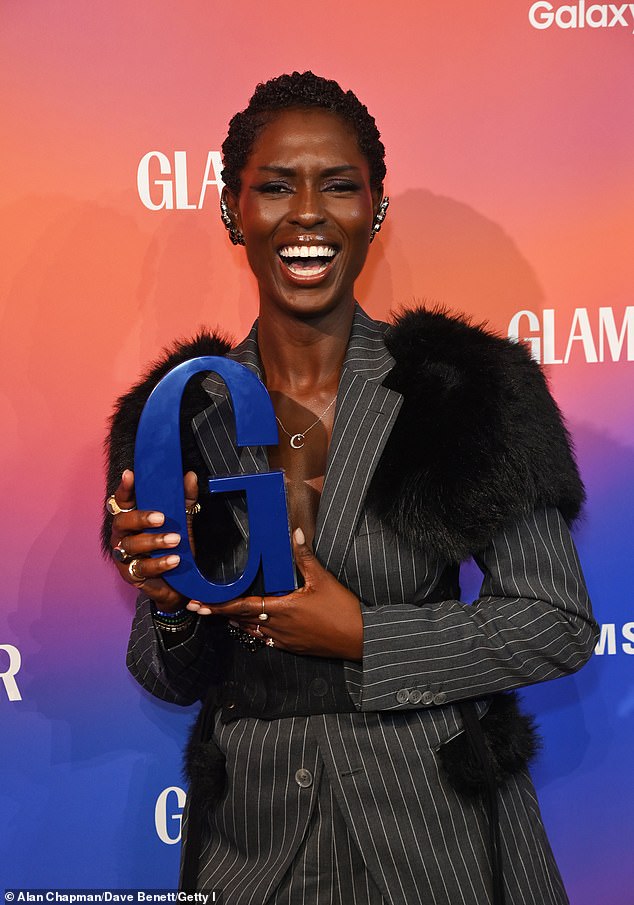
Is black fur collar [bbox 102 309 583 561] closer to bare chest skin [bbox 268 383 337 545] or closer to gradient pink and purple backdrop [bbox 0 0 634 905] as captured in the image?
bare chest skin [bbox 268 383 337 545]

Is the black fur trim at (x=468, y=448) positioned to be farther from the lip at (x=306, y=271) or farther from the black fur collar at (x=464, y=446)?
the lip at (x=306, y=271)

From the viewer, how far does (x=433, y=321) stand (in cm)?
166

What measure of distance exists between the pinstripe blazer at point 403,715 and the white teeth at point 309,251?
0.79ft

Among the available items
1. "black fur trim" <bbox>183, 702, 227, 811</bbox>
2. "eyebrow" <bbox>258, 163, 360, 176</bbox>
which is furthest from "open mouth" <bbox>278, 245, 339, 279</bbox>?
"black fur trim" <bbox>183, 702, 227, 811</bbox>

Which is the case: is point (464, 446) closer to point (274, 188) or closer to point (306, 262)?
point (306, 262)

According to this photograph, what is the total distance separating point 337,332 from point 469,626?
0.56 metres

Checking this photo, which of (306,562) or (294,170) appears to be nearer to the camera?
(306,562)

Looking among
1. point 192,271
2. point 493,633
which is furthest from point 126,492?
point 192,271

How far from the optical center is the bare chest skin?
158cm

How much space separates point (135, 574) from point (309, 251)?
1.90ft

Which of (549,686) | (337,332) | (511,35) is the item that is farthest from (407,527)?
(511,35)

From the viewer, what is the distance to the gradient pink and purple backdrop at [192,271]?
211 centimetres

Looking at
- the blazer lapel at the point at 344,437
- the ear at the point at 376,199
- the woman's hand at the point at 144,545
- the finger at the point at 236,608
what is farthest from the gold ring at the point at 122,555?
the ear at the point at 376,199

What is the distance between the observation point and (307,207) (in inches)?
62.0
